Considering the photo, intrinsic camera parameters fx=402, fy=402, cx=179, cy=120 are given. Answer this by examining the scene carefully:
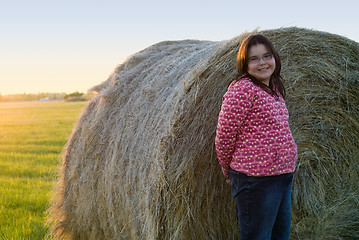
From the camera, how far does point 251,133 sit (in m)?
2.29

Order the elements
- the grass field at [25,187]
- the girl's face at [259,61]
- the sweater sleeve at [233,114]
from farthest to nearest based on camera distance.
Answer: the grass field at [25,187] < the girl's face at [259,61] < the sweater sleeve at [233,114]

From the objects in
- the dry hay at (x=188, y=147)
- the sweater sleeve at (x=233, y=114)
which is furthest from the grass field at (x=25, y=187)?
the sweater sleeve at (x=233, y=114)

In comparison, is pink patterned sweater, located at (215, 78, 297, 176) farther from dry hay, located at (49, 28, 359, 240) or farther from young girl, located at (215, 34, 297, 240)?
dry hay, located at (49, 28, 359, 240)

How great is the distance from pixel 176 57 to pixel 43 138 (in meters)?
9.01

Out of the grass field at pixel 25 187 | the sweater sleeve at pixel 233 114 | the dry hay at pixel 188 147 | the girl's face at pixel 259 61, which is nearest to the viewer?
the sweater sleeve at pixel 233 114

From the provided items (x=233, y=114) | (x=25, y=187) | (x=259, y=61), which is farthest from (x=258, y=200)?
(x=25, y=187)

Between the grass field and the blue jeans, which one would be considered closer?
the blue jeans

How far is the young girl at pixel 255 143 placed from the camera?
2.26 metres

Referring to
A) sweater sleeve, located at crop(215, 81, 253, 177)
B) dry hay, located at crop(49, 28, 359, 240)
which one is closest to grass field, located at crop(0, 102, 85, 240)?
dry hay, located at crop(49, 28, 359, 240)

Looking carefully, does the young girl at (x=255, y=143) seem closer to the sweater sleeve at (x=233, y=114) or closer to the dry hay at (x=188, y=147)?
the sweater sleeve at (x=233, y=114)

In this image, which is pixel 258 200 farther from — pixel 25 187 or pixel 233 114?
pixel 25 187

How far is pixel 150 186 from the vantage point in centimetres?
248

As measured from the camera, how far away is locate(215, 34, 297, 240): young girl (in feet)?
7.42

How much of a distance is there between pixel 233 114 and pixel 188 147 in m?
0.42
